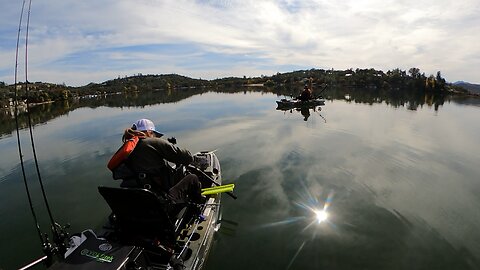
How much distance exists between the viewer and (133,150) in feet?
17.9

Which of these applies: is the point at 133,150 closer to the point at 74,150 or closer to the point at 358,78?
the point at 74,150

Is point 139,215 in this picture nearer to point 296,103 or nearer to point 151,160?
point 151,160

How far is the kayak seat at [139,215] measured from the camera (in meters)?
4.72

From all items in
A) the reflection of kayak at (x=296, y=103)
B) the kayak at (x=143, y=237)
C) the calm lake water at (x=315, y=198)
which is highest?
the reflection of kayak at (x=296, y=103)

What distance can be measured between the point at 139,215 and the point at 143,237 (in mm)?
508

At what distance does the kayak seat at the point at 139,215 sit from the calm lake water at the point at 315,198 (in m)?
2.08

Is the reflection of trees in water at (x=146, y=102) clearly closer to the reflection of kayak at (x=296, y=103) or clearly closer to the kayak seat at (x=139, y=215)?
the reflection of kayak at (x=296, y=103)

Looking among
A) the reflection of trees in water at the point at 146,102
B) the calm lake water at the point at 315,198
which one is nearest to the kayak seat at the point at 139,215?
the calm lake water at the point at 315,198

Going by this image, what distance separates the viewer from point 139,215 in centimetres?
503

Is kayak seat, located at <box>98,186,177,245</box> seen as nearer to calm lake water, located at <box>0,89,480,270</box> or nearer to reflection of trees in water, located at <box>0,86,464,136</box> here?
calm lake water, located at <box>0,89,480,270</box>

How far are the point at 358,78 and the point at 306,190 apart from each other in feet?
357

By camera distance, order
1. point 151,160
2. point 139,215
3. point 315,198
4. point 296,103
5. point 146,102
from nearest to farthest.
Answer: point 139,215, point 151,160, point 315,198, point 296,103, point 146,102

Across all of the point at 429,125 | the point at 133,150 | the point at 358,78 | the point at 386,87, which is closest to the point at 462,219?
the point at 133,150

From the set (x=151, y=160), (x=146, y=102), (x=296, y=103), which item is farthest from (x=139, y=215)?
(x=146, y=102)
